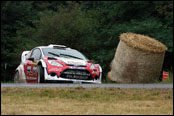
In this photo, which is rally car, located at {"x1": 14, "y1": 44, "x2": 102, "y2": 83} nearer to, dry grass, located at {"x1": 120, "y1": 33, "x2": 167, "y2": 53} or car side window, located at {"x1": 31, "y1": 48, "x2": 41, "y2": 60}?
car side window, located at {"x1": 31, "y1": 48, "x2": 41, "y2": 60}

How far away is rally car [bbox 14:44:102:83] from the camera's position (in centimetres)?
1365

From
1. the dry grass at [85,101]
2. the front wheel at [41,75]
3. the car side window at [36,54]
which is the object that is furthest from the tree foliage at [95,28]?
the dry grass at [85,101]

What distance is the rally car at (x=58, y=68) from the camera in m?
13.6

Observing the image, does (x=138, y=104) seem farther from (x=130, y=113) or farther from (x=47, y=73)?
(x=47, y=73)

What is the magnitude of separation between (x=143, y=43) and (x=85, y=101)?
34.0 feet

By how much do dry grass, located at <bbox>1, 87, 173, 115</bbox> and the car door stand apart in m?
3.87

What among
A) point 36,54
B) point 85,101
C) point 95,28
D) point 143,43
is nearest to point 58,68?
point 36,54

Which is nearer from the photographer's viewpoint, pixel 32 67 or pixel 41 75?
pixel 41 75

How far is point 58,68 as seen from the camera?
13656 millimetres

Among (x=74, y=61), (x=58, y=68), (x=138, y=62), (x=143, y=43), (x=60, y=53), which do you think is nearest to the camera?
(x=58, y=68)

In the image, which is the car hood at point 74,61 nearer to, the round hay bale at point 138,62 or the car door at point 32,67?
the car door at point 32,67

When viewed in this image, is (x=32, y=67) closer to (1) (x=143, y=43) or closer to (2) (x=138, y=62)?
(2) (x=138, y=62)

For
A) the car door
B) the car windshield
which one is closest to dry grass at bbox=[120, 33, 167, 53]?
the car windshield

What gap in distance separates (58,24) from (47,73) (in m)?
18.7
